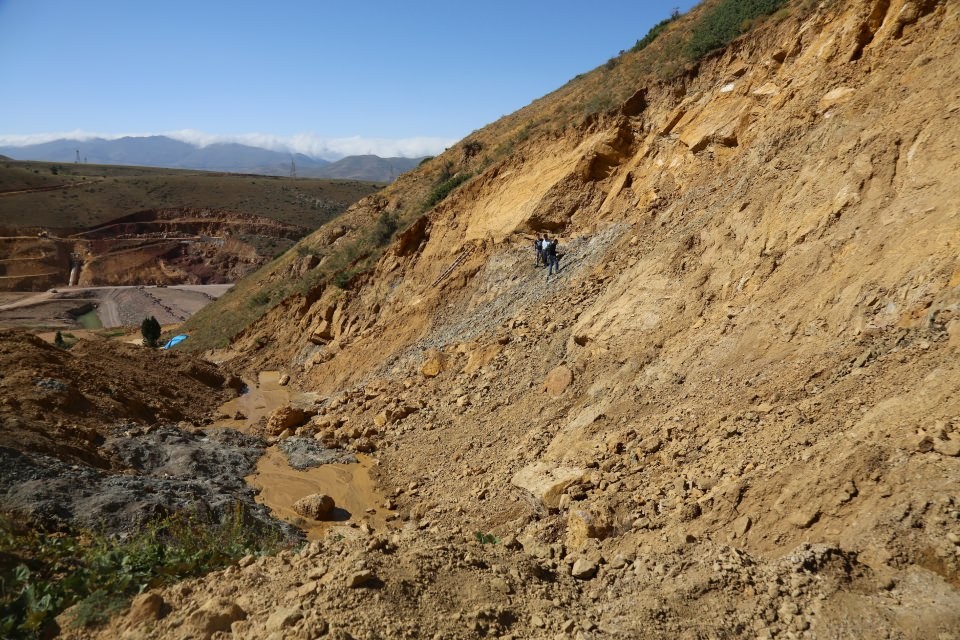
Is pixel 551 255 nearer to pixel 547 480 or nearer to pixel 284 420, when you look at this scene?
pixel 547 480

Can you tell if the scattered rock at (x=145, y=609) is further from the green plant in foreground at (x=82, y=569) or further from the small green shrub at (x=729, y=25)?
the small green shrub at (x=729, y=25)

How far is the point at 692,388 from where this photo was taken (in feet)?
23.4

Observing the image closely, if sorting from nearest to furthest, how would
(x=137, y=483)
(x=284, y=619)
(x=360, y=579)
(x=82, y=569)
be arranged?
1. (x=284, y=619)
2. (x=360, y=579)
3. (x=82, y=569)
4. (x=137, y=483)

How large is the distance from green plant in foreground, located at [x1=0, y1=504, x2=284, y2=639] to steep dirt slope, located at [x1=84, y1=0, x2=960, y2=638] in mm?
370

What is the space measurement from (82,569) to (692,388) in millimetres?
6639

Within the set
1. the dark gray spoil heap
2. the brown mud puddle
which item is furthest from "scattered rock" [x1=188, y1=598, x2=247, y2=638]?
the brown mud puddle

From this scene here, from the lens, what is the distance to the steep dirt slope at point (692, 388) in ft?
12.6

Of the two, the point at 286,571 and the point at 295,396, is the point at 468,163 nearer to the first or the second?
the point at 295,396

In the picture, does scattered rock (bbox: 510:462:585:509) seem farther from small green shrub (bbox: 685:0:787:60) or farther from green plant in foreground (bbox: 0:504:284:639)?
small green shrub (bbox: 685:0:787:60)

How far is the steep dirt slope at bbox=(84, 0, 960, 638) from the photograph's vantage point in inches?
151

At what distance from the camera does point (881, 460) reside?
4305mm

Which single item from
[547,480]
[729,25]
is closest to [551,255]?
[547,480]

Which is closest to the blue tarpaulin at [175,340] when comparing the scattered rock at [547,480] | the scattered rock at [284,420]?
the scattered rock at [284,420]

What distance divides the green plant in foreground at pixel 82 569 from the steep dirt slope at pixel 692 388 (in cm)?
37
